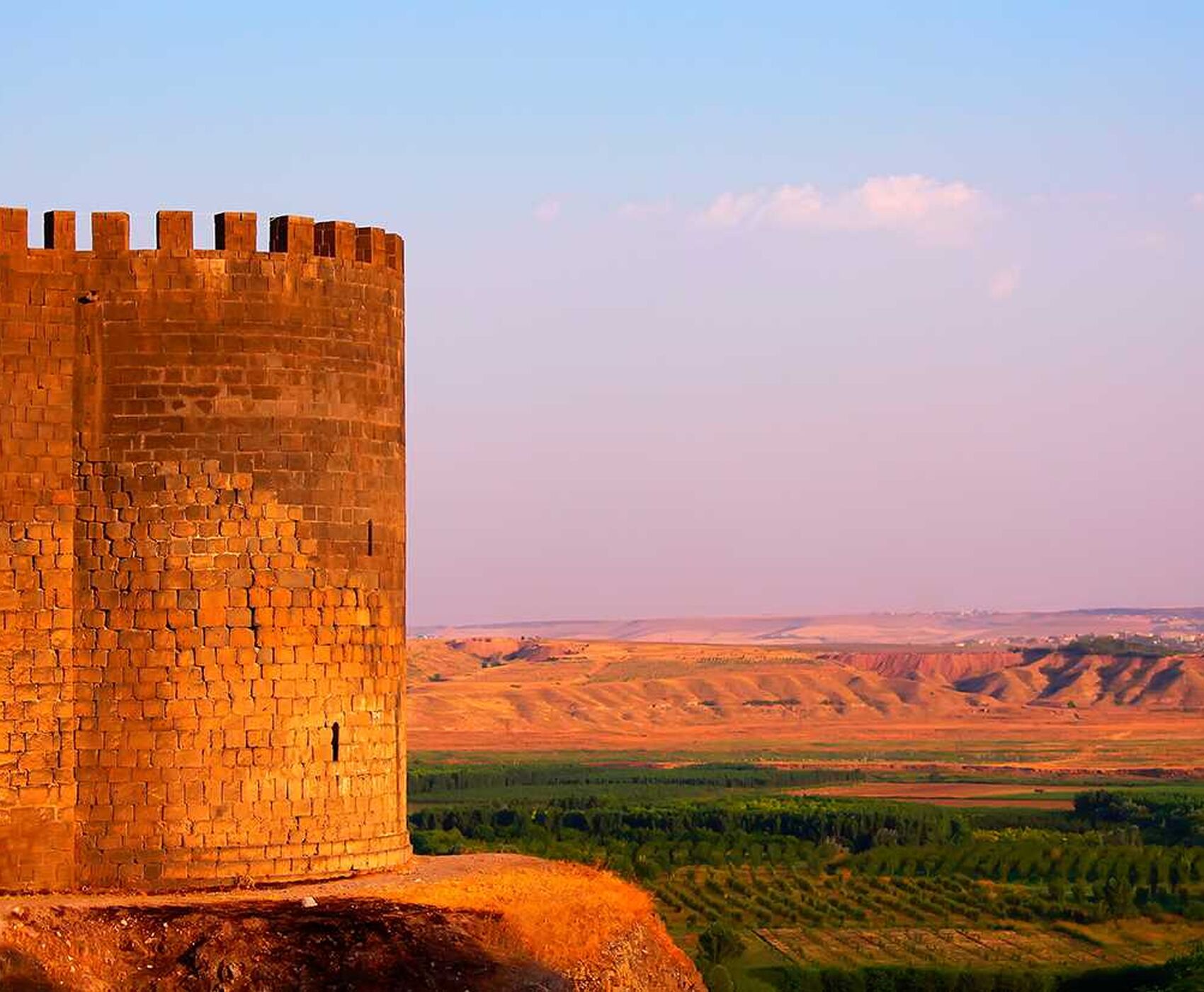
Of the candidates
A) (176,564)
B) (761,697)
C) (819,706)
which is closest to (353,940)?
(176,564)

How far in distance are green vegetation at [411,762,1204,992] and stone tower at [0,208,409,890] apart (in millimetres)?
18915

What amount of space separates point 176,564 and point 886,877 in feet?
182

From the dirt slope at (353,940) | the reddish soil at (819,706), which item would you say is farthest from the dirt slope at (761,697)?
the dirt slope at (353,940)

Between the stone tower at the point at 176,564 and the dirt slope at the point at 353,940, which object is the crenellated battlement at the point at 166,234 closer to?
the stone tower at the point at 176,564

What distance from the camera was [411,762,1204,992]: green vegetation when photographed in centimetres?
5153

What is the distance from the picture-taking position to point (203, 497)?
20281mm

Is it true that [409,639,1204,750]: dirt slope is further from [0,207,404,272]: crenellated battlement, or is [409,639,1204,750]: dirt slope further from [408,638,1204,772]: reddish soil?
[0,207,404,272]: crenellated battlement

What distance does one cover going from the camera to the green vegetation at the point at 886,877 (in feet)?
169

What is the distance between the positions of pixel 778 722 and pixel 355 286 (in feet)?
477

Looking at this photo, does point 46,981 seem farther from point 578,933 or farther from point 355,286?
point 355,286

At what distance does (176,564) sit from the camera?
66.0ft

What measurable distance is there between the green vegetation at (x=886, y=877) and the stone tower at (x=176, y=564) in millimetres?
18915

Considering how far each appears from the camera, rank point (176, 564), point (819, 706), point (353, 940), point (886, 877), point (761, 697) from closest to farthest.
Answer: point (353, 940) → point (176, 564) → point (886, 877) → point (819, 706) → point (761, 697)

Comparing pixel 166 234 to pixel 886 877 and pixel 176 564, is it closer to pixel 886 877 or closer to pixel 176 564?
pixel 176 564
